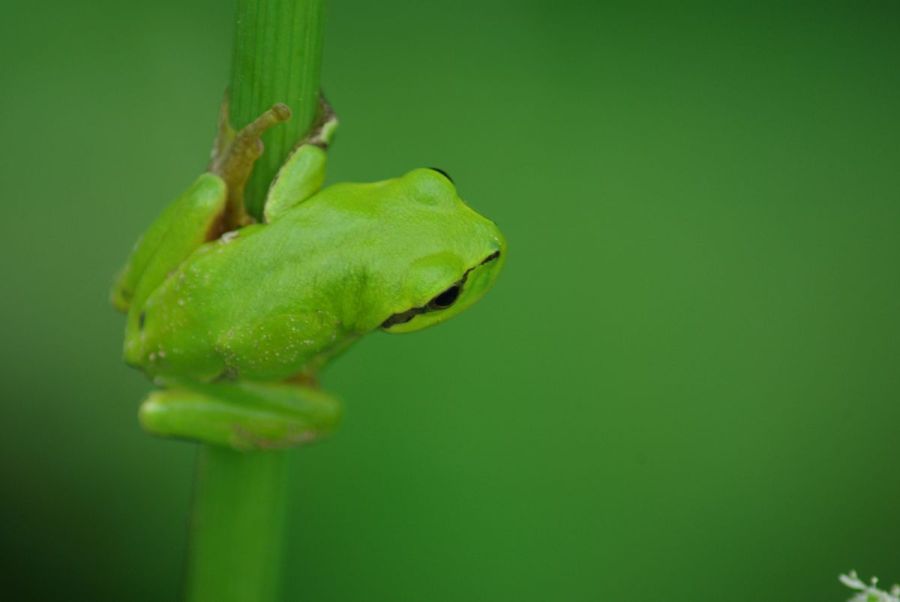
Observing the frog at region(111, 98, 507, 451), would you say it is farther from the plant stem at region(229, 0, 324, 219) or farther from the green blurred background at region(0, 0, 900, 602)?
the green blurred background at region(0, 0, 900, 602)

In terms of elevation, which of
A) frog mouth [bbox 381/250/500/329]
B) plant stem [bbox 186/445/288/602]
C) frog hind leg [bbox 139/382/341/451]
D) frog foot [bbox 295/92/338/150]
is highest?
frog foot [bbox 295/92/338/150]

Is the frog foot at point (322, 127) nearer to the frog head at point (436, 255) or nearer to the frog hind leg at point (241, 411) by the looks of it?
the frog head at point (436, 255)

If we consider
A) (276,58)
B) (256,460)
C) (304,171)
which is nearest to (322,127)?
(304,171)

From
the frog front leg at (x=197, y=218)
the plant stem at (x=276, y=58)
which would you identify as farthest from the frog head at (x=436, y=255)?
the plant stem at (x=276, y=58)

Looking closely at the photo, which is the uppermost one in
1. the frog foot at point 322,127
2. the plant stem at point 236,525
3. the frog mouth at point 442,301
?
the frog foot at point 322,127

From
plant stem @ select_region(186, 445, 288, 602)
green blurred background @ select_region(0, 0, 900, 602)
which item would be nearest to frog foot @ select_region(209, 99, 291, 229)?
plant stem @ select_region(186, 445, 288, 602)

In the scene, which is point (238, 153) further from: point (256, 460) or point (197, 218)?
point (256, 460)
